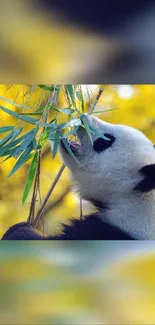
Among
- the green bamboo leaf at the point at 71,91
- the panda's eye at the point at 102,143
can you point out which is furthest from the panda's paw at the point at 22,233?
the green bamboo leaf at the point at 71,91

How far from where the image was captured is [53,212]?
436cm

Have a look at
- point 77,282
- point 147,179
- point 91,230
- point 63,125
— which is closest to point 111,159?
point 147,179

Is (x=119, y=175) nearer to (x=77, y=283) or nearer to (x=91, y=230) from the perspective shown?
(x=91, y=230)

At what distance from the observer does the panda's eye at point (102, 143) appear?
102 inches

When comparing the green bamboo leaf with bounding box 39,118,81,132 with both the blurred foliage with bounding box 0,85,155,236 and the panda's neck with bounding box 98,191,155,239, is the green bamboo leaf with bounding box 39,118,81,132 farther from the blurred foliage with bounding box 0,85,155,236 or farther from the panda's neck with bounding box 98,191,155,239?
the blurred foliage with bounding box 0,85,155,236

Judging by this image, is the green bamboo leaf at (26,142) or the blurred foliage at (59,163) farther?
the blurred foliage at (59,163)

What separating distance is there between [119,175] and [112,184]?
6cm

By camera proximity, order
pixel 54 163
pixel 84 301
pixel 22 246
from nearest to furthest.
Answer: pixel 84 301 < pixel 22 246 < pixel 54 163

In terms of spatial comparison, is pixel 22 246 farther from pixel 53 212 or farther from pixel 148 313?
pixel 53 212

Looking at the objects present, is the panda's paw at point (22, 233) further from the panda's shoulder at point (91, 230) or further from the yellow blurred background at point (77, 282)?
the panda's shoulder at point (91, 230)

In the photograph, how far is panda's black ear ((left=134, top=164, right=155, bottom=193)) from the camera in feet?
7.96

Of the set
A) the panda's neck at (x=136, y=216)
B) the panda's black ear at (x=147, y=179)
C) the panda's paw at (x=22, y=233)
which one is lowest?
the panda's paw at (x=22, y=233)

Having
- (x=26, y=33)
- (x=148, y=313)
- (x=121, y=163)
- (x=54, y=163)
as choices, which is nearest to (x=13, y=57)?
(x=26, y=33)

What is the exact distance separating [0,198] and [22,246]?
1826 millimetres
